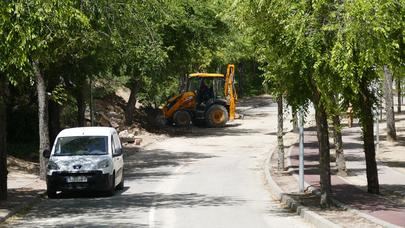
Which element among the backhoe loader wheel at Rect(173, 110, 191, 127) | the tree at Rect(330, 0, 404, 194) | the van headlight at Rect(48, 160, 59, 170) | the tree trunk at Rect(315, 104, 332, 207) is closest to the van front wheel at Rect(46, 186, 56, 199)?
the van headlight at Rect(48, 160, 59, 170)

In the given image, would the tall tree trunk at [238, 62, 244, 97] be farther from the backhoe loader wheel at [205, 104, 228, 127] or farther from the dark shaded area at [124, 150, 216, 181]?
the dark shaded area at [124, 150, 216, 181]

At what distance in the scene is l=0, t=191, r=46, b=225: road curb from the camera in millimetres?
15791

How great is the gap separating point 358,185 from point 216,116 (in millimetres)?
28545

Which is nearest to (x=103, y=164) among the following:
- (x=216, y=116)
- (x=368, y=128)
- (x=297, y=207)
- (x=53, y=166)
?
(x=53, y=166)

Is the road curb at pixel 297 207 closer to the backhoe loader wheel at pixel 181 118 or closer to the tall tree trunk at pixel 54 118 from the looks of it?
the tall tree trunk at pixel 54 118

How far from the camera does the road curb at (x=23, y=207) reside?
15.8 meters

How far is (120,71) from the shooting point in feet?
133

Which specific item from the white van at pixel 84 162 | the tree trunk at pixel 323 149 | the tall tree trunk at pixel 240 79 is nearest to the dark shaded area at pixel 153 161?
the white van at pixel 84 162

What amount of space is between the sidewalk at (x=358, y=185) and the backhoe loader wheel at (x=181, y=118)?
396 inches

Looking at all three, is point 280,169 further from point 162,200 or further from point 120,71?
point 120,71

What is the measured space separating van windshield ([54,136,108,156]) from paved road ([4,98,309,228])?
1237 millimetres

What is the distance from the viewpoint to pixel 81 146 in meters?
20.7

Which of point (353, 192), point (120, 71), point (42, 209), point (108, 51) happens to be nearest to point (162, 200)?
point (42, 209)

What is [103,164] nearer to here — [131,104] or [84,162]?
[84,162]
